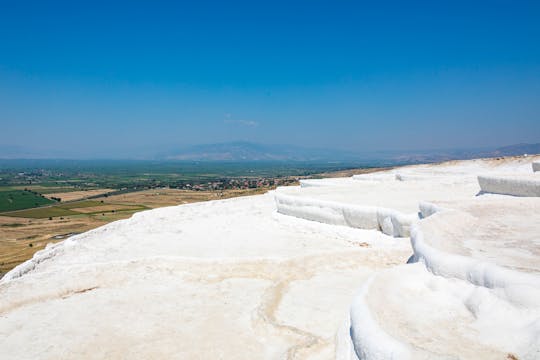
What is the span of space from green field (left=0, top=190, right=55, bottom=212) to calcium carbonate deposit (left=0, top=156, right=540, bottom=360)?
69952 mm

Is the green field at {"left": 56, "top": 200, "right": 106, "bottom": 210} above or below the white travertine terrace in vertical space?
below

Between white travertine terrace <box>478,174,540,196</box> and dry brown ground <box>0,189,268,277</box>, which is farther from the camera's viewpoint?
dry brown ground <box>0,189,268,277</box>

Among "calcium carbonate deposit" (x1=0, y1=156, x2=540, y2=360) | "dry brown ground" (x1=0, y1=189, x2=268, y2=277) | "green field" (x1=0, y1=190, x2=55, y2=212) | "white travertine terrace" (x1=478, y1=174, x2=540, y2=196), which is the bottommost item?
"dry brown ground" (x1=0, y1=189, x2=268, y2=277)

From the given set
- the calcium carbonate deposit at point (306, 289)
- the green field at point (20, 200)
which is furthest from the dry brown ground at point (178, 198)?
the calcium carbonate deposit at point (306, 289)

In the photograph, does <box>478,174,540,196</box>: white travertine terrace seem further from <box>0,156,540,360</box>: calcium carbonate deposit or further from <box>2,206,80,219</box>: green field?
<box>2,206,80,219</box>: green field

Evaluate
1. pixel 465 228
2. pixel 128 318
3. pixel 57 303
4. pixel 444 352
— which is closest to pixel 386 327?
pixel 444 352

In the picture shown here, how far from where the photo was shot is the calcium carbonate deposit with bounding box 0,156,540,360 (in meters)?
3.74

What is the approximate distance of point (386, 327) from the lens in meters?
3.65

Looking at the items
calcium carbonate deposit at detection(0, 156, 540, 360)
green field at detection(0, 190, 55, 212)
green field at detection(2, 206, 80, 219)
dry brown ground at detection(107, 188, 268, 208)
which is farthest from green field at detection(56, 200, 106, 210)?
calcium carbonate deposit at detection(0, 156, 540, 360)

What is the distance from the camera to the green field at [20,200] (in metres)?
70.1

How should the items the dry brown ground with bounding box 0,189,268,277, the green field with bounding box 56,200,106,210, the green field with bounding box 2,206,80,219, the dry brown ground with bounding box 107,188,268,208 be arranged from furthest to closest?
the green field with bounding box 56,200,106,210
the dry brown ground with bounding box 107,188,268,208
the green field with bounding box 2,206,80,219
the dry brown ground with bounding box 0,189,268,277

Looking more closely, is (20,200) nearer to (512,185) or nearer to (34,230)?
(34,230)

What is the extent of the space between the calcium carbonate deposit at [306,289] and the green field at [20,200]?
6995 centimetres

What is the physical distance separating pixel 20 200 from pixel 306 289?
88.0 meters
